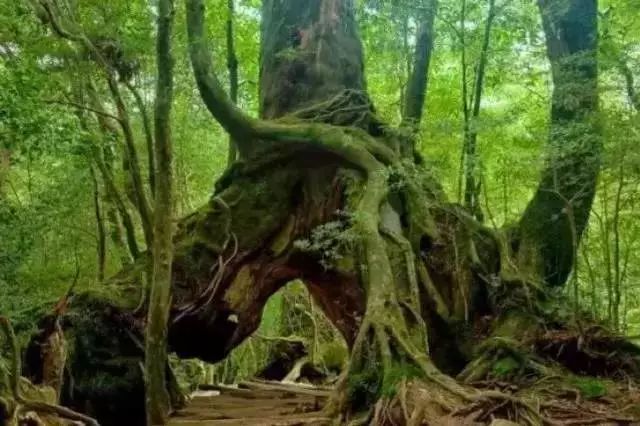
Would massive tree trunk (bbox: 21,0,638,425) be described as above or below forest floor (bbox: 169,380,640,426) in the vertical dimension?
above

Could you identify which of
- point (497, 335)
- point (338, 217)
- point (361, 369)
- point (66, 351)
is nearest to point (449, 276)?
point (497, 335)

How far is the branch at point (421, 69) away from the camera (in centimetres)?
941

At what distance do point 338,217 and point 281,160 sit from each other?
0.98m

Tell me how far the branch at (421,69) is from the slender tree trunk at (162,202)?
4393 mm

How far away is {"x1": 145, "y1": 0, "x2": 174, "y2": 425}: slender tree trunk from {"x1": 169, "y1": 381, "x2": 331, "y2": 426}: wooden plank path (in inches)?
46.1

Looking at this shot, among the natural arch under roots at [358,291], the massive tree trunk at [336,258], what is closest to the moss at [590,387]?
the natural arch under roots at [358,291]

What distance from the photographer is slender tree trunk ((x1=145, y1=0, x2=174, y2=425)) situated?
18.0ft

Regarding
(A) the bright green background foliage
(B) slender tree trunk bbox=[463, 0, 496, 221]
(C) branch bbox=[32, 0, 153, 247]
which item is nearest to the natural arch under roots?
(B) slender tree trunk bbox=[463, 0, 496, 221]

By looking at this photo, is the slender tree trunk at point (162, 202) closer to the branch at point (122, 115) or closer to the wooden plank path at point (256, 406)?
the branch at point (122, 115)

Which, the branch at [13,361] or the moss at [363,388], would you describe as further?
the moss at [363,388]

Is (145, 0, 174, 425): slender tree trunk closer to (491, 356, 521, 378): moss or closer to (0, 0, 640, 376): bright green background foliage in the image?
(0, 0, 640, 376): bright green background foliage

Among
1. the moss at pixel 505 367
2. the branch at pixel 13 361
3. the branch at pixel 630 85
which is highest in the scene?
the branch at pixel 630 85

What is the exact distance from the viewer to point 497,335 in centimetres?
664

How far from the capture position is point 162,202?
5625 mm
